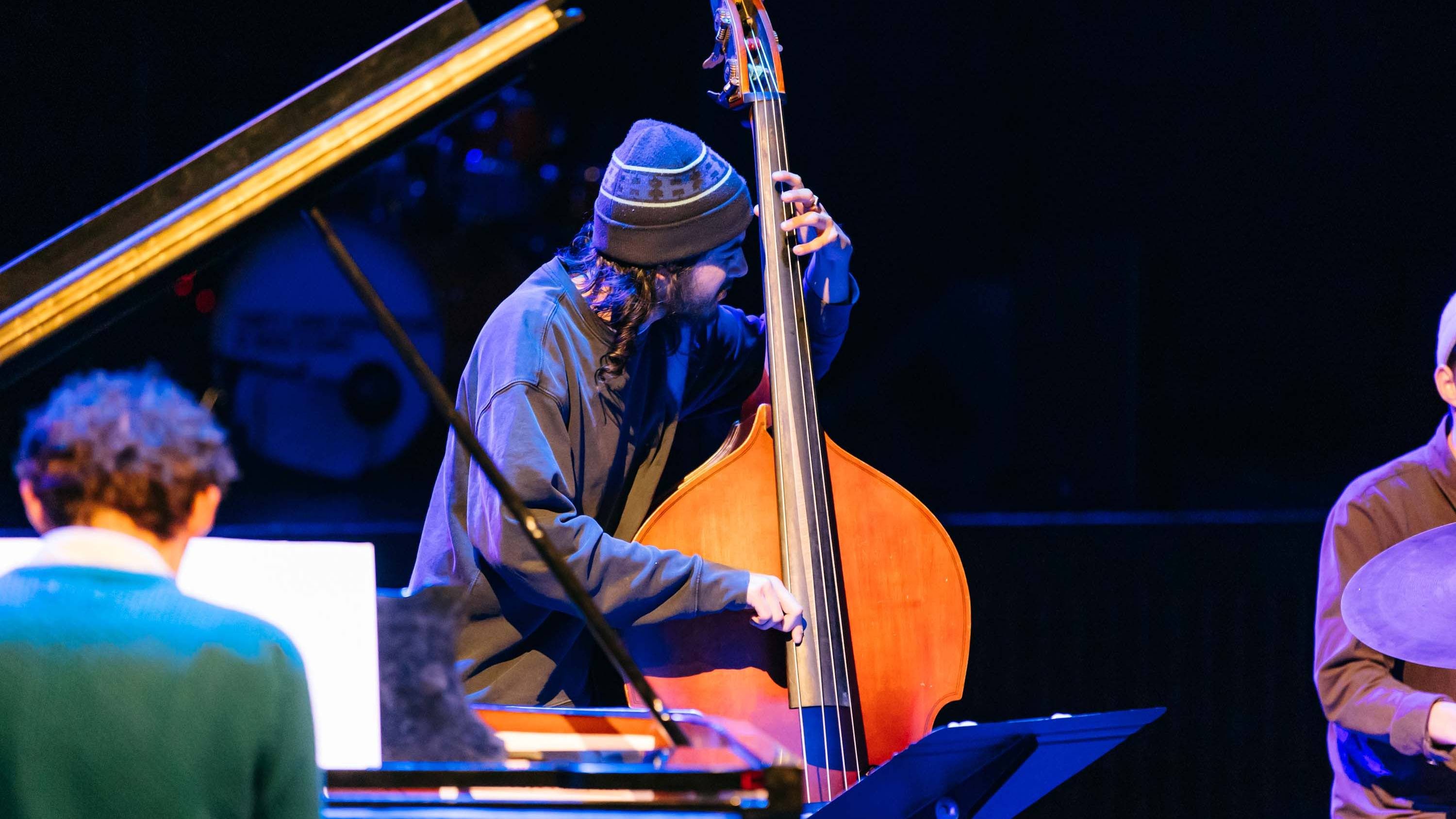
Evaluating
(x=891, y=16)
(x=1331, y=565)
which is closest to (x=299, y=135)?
(x=1331, y=565)

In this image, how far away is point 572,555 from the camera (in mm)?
2250

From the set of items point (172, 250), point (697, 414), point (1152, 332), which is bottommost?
point (1152, 332)

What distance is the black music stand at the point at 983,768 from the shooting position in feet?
6.15

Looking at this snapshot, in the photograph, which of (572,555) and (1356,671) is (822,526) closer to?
(572,555)

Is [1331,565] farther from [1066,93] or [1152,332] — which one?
[1066,93]

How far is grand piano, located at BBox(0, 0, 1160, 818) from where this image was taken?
59.4 inches

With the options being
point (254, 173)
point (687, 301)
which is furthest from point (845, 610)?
point (254, 173)

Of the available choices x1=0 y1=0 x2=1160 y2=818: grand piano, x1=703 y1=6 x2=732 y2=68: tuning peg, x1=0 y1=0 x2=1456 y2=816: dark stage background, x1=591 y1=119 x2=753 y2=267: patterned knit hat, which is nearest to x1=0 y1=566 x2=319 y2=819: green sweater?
x1=0 y1=0 x2=1160 y2=818: grand piano

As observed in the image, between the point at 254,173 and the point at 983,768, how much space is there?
4.19 ft

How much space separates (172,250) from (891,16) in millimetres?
3577

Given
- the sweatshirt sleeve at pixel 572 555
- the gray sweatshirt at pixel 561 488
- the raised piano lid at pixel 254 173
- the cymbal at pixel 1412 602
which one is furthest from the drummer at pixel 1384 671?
the raised piano lid at pixel 254 173

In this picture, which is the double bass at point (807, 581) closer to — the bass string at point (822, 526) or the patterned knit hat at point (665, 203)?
the bass string at point (822, 526)

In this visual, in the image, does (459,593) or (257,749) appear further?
(459,593)

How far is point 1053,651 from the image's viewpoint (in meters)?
4.20
